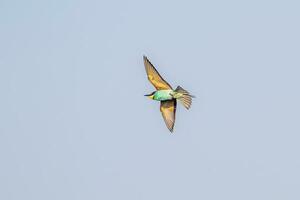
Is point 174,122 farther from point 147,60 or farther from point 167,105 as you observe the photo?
point 147,60

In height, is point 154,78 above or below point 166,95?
above

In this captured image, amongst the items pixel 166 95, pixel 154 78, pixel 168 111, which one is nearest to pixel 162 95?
pixel 166 95

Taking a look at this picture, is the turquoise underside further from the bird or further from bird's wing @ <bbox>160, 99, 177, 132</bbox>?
bird's wing @ <bbox>160, 99, 177, 132</bbox>

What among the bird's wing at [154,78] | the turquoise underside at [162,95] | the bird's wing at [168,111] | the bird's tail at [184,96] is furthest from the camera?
the bird's wing at [168,111]

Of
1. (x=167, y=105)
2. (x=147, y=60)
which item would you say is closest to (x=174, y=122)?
(x=167, y=105)

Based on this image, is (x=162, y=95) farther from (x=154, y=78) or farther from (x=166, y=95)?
(x=154, y=78)

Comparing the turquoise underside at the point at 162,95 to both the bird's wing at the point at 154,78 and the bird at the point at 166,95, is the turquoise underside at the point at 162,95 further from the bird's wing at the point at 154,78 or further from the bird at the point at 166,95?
the bird's wing at the point at 154,78

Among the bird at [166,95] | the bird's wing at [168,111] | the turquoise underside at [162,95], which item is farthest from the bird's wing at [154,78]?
the bird's wing at [168,111]
